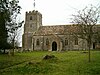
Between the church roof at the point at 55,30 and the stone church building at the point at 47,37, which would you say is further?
the church roof at the point at 55,30

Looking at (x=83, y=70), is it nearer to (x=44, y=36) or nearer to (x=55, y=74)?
(x=55, y=74)

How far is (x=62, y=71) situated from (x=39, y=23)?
57.2 meters

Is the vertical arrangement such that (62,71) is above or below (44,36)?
below

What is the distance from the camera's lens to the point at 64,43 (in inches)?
2749

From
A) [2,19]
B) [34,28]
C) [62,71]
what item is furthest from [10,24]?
[34,28]

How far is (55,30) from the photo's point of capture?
234 ft

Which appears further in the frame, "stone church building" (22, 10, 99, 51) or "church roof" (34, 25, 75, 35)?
"church roof" (34, 25, 75, 35)

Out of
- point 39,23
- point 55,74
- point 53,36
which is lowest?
point 55,74

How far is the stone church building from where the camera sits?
68.6m

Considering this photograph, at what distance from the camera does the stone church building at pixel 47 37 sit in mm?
68625

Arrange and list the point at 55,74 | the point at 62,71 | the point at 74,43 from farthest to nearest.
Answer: the point at 74,43
the point at 62,71
the point at 55,74

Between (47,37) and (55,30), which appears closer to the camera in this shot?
(47,37)

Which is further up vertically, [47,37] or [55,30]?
[55,30]

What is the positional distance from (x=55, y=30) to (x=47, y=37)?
344 cm
